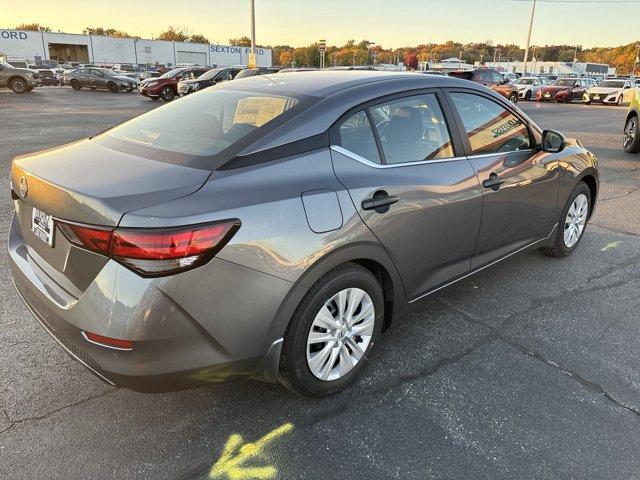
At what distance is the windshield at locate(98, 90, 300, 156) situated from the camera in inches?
100.0

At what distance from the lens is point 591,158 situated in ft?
15.1

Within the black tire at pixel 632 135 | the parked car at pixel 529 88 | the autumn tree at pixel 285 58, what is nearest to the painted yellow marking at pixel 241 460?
the black tire at pixel 632 135

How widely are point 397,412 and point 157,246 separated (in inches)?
59.3

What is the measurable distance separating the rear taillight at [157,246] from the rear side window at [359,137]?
95 centimetres

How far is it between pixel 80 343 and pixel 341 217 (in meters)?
1.28

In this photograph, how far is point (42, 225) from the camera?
2.32 metres

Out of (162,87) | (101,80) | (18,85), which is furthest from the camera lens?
(101,80)

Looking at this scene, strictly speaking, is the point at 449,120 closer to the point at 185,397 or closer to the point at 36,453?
the point at 185,397

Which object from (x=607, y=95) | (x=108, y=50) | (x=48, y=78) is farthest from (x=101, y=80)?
(x=108, y=50)

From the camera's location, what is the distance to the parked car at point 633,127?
33.3 ft

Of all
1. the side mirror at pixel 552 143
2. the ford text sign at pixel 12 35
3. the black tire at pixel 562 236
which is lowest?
the black tire at pixel 562 236

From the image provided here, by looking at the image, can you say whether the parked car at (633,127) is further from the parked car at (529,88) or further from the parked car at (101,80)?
the parked car at (101,80)

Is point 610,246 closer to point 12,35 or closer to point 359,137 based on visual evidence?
point 359,137

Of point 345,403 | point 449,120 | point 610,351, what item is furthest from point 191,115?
point 610,351
